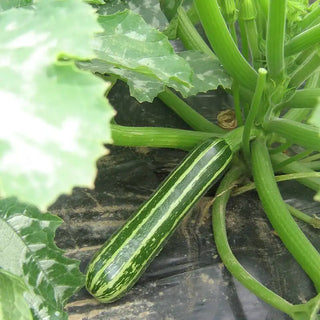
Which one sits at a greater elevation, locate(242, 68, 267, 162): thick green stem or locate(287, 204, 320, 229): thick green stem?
locate(242, 68, 267, 162): thick green stem

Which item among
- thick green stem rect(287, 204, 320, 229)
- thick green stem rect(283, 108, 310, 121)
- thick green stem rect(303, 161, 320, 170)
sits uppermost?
thick green stem rect(283, 108, 310, 121)

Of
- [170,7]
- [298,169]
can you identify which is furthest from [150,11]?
[298,169]

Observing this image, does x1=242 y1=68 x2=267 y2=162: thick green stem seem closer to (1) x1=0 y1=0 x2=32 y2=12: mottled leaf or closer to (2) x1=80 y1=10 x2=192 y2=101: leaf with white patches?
(2) x1=80 y1=10 x2=192 y2=101: leaf with white patches

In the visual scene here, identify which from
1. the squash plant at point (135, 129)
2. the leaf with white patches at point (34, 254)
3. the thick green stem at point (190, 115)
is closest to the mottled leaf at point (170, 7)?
the squash plant at point (135, 129)

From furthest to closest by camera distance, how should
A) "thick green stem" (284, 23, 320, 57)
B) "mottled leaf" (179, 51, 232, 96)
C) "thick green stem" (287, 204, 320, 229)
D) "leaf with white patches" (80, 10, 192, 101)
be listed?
"thick green stem" (287, 204, 320, 229), "mottled leaf" (179, 51, 232, 96), "thick green stem" (284, 23, 320, 57), "leaf with white patches" (80, 10, 192, 101)

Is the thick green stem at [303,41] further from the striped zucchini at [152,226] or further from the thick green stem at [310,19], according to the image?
the striped zucchini at [152,226]

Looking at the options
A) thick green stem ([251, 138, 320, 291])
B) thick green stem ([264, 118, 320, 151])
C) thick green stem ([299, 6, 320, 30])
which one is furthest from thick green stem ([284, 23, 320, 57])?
thick green stem ([251, 138, 320, 291])
